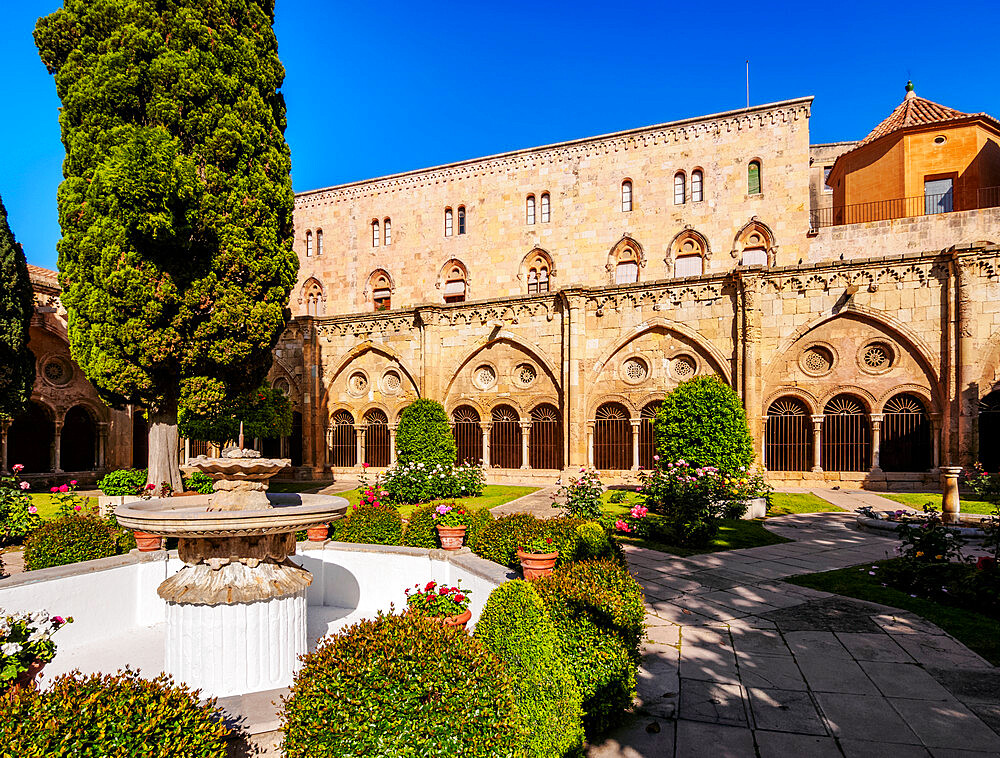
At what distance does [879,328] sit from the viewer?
61.8 feet

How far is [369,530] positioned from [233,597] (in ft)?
12.0

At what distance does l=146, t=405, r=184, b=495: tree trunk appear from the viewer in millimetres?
15375

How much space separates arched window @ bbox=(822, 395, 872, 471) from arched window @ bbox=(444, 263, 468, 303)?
1845cm

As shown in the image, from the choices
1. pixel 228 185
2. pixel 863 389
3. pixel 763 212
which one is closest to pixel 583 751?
pixel 228 185

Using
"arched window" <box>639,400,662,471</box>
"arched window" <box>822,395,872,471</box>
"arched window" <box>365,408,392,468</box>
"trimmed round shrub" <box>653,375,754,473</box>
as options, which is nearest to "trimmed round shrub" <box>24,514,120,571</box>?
"trimmed round shrub" <box>653,375,754,473</box>

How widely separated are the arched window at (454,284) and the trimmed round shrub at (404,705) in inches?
1116

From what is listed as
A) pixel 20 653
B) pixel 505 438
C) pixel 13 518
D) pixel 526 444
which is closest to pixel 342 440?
pixel 505 438

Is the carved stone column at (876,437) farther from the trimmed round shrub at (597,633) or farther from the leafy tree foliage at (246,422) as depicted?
the leafy tree foliage at (246,422)

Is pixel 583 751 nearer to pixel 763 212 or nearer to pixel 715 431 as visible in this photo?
pixel 715 431

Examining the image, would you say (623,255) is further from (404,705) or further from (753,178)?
(404,705)

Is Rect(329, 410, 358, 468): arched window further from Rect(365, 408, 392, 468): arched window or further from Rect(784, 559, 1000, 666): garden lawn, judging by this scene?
Rect(784, 559, 1000, 666): garden lawn

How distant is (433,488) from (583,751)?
12.6 m

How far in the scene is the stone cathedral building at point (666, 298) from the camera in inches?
733

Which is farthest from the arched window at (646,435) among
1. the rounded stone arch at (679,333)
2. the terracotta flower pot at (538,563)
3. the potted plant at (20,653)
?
the potted plant at (20,653)
